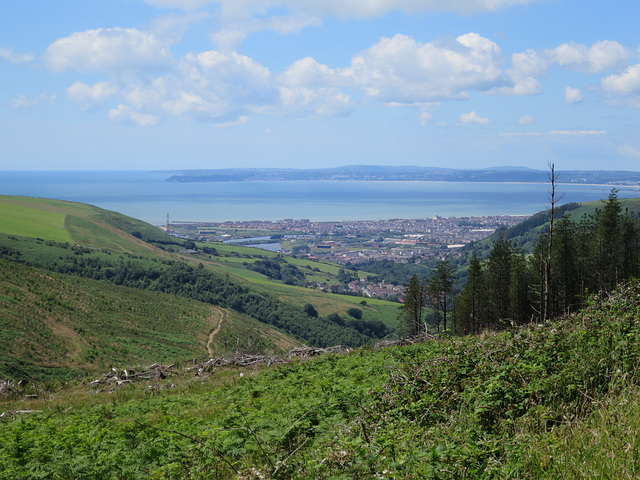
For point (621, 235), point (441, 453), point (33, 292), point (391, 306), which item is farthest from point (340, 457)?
point (391, 306)

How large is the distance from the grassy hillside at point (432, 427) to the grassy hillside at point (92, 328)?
14533 millimetres

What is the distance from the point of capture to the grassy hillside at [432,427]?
4.22 meters

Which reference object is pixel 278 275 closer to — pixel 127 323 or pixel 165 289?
pixel 165 289

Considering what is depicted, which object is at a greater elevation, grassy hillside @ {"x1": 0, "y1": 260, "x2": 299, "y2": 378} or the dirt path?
grassy hillside @ {"x1": 0, "y1": 260, "x2": 299, "y2": 378}

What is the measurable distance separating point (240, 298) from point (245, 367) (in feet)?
209

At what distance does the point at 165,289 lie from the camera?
73.1 metres

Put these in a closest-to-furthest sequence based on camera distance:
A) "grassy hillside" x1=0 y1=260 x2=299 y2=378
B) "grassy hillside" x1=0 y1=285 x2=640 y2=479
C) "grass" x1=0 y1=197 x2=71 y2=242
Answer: "grassy hillside" x1=0 y1=285 x2=640 y2=479 < "grassy hillside" x1=0 y1=260 x2=299 y2=378 < "grass" x1=0 y1=197 x2=71 y2=242

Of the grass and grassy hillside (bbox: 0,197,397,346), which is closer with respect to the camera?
grassy hillside (bbox: 0,197,397,346)

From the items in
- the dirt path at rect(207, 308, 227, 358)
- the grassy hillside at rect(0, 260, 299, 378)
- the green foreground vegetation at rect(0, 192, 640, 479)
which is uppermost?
the green foreground vegetation at rect(0, 192, 640, 479)

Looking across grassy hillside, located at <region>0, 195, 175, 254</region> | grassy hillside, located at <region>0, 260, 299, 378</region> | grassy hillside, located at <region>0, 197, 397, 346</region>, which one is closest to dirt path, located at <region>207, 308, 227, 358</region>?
grassy hillside, located at <region>0, 260, 299, 378</region>

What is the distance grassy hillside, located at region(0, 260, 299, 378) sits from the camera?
92.6 ft

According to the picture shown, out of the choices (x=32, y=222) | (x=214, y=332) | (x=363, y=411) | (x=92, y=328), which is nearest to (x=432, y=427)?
(x=363, y=411)

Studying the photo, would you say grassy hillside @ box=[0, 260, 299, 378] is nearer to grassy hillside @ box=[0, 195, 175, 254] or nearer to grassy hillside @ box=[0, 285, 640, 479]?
grassy hillside @ box=[0, 285, 640, 479]

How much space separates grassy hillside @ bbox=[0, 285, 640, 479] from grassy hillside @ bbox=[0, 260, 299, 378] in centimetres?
1453
